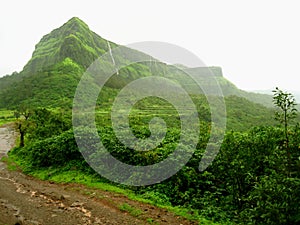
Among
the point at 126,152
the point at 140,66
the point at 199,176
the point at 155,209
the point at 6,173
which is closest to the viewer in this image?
the point at 155,209

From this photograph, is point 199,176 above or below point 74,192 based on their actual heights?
above

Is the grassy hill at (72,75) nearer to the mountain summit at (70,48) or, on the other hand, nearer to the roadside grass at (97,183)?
the mountain summit at (70,48)

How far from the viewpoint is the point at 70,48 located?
378 feet

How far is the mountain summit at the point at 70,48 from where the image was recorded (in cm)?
11403

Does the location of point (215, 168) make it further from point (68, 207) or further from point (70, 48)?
point (70, 48)

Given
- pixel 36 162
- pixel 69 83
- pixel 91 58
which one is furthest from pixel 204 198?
pixel 91 58

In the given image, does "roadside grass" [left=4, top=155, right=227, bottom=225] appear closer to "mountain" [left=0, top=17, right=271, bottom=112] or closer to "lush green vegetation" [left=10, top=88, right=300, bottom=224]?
"lush green vegetation" [left=10, top=88, right=300, bottom=224]

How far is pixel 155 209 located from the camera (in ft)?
39.3

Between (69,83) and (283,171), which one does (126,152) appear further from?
(69,83)

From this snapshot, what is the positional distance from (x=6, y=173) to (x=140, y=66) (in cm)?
13033

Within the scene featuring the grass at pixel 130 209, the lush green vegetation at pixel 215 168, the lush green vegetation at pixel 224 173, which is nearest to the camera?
the lush green vegetation at pixel 224 173

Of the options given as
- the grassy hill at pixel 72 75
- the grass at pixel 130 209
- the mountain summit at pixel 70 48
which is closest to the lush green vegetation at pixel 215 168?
the grass at pixel 130 209

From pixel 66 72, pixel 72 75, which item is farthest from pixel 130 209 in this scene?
pixel 66 72

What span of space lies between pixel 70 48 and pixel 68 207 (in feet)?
367
